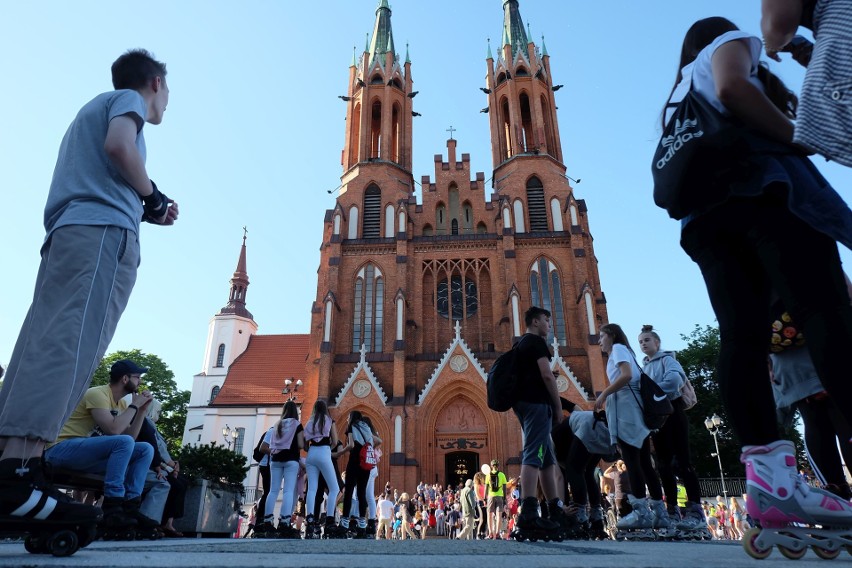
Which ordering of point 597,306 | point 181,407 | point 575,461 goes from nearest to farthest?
1. point 575,461
2. point 597,306
3. point 181,407

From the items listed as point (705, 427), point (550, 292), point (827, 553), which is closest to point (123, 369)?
point (827, 553)

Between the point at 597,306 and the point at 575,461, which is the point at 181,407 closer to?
the point at 597,306

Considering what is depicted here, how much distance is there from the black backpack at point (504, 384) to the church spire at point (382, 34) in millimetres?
35466

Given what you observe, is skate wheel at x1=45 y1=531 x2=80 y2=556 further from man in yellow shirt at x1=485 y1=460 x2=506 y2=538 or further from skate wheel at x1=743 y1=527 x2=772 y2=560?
man in yellow shirt at x1=485 y1=460 x2=506 y2=538

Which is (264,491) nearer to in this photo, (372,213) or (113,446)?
(113,446)

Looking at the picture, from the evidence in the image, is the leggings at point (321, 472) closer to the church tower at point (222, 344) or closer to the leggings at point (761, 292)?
the leggings at point (761, 292)

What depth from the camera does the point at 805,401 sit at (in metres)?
3.80

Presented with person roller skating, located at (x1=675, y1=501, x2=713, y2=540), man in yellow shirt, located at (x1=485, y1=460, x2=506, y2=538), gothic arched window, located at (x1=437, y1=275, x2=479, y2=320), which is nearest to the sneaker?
person roller skating, located at (x1=675, y1=501, x2=713, y2=540)

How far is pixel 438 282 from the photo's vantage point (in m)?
29.3

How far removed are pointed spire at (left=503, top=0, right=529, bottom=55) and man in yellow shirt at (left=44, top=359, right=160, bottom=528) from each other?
36949 millimetres

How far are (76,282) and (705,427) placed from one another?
119 feet

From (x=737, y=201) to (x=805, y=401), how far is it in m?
2.27

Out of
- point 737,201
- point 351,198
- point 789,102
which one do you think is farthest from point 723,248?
point 351,198

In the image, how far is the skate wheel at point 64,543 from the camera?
2.11 metres
